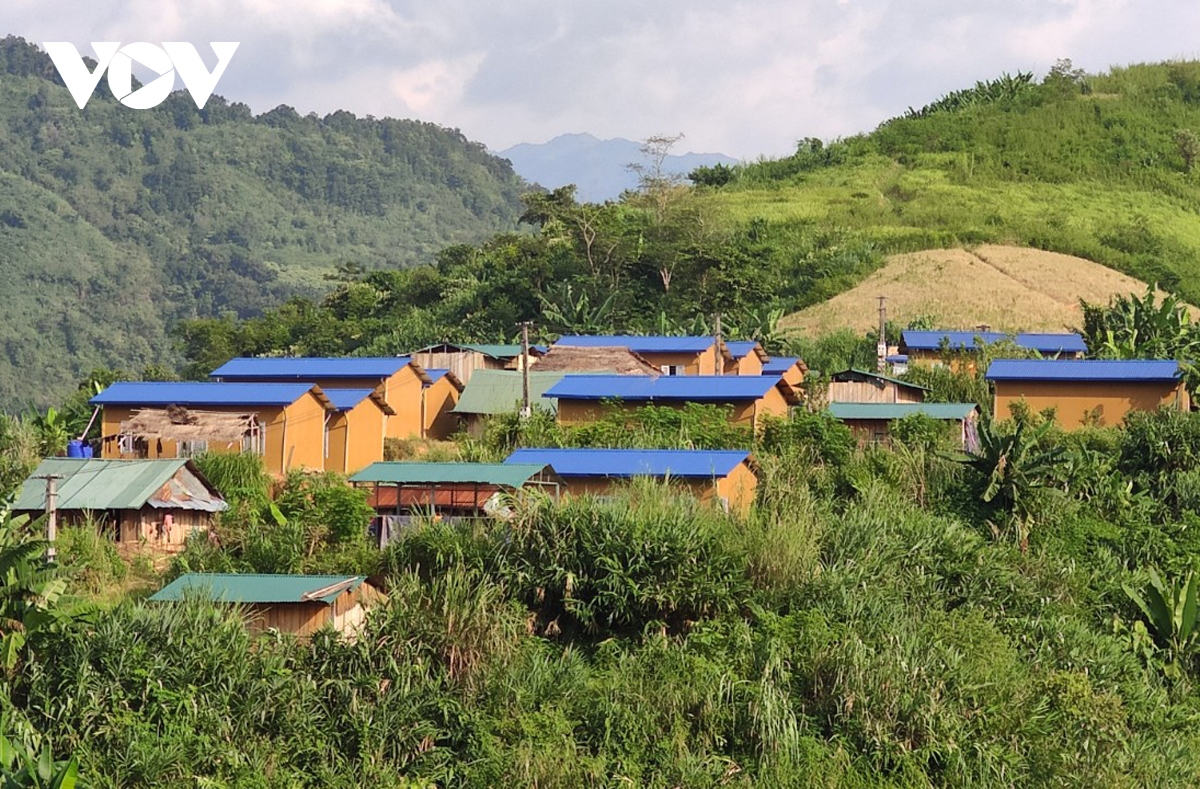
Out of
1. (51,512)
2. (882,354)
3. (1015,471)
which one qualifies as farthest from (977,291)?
(51,512)

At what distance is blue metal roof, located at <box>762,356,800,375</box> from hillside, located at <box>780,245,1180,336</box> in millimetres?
6958

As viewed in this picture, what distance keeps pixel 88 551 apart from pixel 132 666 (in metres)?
5.44

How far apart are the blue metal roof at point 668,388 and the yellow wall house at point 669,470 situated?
3.65 meters

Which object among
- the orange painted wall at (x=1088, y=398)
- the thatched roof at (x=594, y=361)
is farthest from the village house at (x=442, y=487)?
the orange painted wall at (x=1088, y=398)

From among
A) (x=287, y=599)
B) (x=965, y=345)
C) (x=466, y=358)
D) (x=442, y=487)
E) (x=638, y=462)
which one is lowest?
(x=287, y=599)

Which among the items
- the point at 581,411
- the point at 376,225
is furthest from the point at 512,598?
the point at 376,225

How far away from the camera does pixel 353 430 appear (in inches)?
1235

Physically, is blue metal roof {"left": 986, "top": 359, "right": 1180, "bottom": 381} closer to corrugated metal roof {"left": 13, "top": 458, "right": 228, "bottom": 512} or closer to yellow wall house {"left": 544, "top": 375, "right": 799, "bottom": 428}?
yellow wall house {"left": 544, "top": 375, "right": 799, "bottom": 428}

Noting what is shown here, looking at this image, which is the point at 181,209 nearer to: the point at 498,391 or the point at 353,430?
the point at 498,391

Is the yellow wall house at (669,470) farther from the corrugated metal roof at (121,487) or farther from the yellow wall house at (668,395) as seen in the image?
the corrugated metal roof at (121,487)

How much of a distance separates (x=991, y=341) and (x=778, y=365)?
609 centimetres

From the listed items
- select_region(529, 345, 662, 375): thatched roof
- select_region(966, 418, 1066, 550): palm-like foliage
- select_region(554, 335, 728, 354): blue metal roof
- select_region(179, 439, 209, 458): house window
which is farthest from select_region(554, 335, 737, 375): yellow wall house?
select_region(966, 418, 1066, 550): palm-like foliage

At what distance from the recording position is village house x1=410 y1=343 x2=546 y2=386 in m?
38.1

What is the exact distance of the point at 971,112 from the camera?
7388 cm
